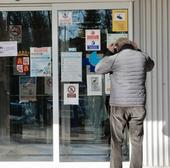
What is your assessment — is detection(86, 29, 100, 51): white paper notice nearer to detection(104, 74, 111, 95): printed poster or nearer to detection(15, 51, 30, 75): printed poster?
detection(104, 74, 111, 95): printed poster

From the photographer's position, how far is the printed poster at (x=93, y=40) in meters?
8.24

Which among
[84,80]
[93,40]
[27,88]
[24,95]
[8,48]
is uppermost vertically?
[93,40]

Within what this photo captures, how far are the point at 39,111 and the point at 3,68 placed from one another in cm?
88

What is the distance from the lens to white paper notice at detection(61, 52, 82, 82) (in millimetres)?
8258

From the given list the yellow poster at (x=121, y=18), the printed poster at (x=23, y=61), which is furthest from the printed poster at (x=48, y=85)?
the yellow poster at (x=121, y=18)

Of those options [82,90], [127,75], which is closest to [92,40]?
[82,90]

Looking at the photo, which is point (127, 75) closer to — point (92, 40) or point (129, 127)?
point (129, 127)

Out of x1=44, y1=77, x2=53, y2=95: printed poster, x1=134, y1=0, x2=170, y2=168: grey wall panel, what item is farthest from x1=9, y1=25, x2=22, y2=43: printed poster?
x1=134, y1=0, x2=170, y2=168: grey wall panel

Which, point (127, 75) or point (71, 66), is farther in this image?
point (71, 66)

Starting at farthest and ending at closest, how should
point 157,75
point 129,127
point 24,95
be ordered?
point 24,95, point 157,75, point 129,127

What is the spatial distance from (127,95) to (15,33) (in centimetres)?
255

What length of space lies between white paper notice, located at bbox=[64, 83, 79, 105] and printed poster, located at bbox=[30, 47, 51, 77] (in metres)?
0.37

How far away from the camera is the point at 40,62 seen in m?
8.38

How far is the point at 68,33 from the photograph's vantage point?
27.2 feet
